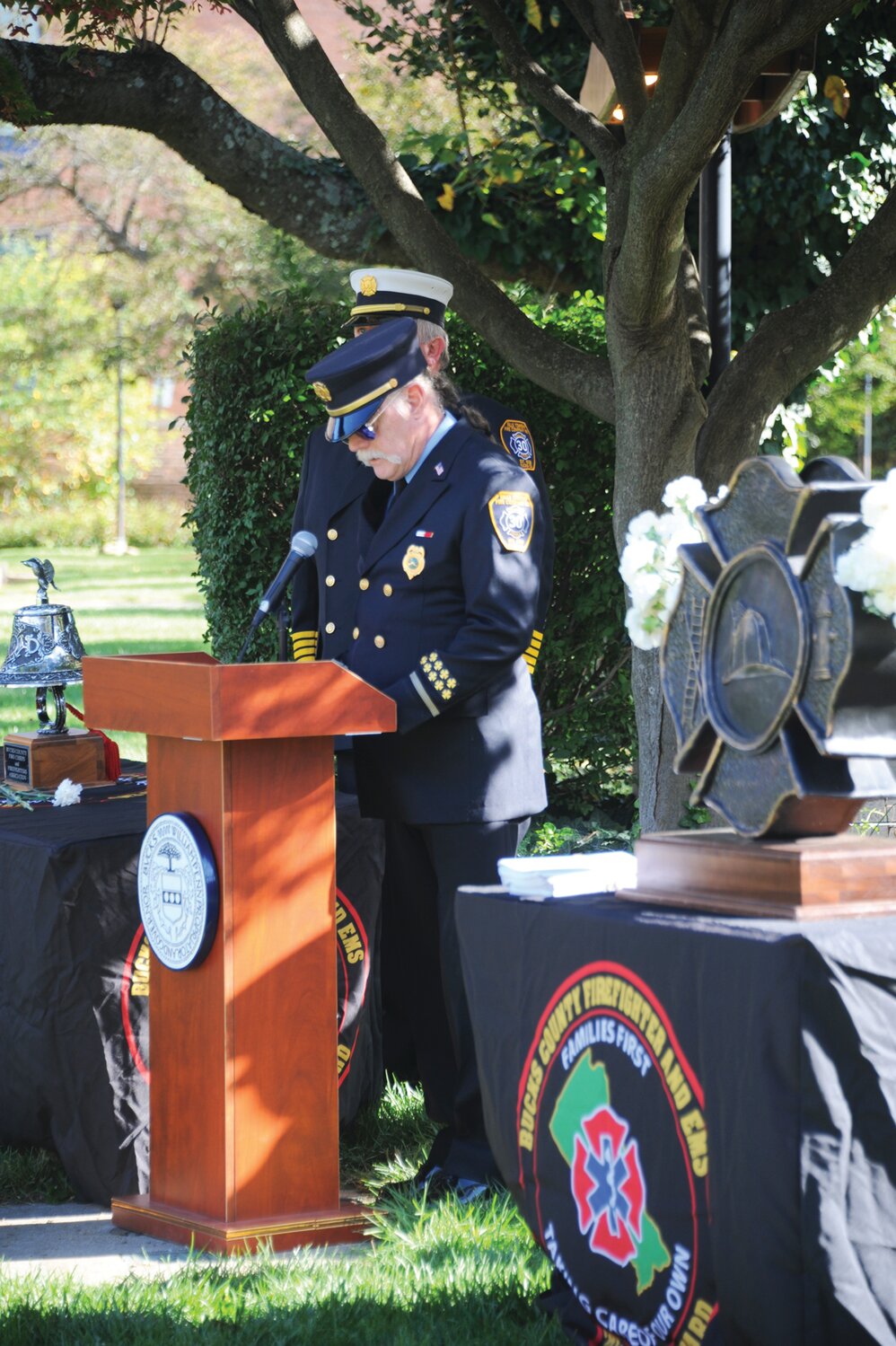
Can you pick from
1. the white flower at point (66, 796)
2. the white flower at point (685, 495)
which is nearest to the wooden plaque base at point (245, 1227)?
the white flower at point (66, 796)

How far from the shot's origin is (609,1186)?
267 cm

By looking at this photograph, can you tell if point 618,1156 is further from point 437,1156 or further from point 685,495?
point 437,1156

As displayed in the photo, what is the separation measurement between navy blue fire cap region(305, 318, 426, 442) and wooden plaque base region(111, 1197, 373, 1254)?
5.71 feet

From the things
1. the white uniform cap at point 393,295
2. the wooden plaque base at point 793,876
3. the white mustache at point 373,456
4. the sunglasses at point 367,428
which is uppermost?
the white uniform cap at point 393,295

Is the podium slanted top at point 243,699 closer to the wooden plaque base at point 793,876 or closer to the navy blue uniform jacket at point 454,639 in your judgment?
the navy blue uniform jacket at point 454,639

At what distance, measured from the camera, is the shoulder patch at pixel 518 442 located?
17.8ft

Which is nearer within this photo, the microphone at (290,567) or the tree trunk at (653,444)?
the microphone at (290,567)

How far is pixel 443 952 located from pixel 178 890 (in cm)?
72

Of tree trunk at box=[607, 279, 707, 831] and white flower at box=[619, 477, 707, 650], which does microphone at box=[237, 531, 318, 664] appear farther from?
tree trunk at box=[607, 279, 707, 831]

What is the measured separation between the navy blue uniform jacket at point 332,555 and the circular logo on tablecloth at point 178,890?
2.60 feet

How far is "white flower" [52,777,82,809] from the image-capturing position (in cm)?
462

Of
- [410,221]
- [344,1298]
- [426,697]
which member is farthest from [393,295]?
[344,1298]

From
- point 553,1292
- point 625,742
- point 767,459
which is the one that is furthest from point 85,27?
point 553,1292

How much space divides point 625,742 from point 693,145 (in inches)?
135
